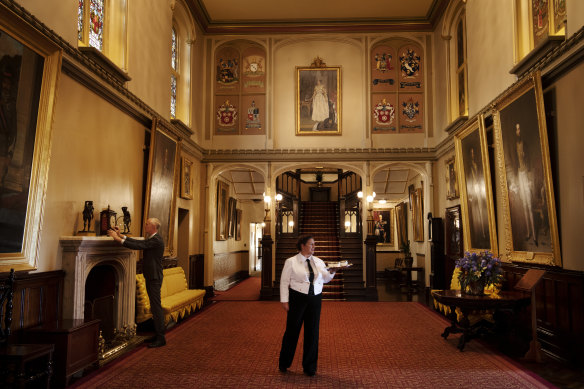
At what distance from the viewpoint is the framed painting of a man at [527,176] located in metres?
6.13

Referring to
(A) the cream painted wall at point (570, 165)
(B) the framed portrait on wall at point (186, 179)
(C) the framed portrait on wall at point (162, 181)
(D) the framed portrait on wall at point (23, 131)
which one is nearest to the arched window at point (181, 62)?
(B) the framed portrait on wall at point (186, 179)

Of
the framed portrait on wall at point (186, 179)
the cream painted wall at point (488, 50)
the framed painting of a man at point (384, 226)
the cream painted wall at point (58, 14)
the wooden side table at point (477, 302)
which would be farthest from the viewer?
the framed painting of a man at point (384, 226)

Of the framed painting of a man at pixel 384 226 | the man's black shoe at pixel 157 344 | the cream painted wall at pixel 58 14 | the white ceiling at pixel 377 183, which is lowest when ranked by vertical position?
the man's black shoe at pixel 157 344

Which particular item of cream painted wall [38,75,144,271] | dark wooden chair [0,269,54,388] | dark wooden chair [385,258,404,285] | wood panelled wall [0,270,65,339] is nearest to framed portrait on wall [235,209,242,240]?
dark wooden chair [385,258,404,285]

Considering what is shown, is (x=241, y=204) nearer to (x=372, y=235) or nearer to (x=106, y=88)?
(x=372, y=235)

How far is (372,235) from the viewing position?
12.5m

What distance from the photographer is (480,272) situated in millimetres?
6613

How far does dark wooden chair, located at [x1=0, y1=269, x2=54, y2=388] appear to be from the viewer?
12.8 ft

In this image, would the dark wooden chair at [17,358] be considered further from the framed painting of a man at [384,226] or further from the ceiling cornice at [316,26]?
the framed painting of a man at [384,226]

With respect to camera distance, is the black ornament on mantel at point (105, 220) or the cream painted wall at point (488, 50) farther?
the cream painted wall at point (488, 50)

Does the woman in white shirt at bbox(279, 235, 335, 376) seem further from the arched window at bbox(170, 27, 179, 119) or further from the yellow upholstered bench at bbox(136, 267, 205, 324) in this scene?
the arched window at bbox(170, 27, 179, 119)

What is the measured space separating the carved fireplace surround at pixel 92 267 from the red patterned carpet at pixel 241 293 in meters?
5.20

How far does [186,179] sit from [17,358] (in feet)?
26.2

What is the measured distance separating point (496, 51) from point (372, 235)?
5.74 metres
